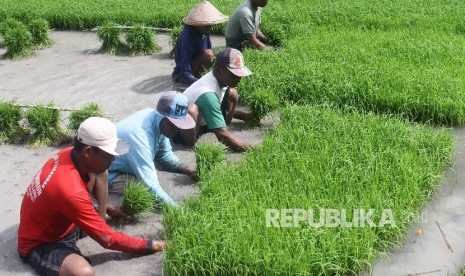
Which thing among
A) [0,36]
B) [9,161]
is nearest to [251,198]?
[9,161]

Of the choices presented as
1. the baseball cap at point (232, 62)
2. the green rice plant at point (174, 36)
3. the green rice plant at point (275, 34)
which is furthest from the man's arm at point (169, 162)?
the green rice plant at point (275, 34)

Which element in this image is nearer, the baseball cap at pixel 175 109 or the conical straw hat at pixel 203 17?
the baseball cap at pixel 175 109

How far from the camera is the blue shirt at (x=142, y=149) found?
14.8 ft

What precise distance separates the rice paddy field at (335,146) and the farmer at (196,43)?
0.59 meters

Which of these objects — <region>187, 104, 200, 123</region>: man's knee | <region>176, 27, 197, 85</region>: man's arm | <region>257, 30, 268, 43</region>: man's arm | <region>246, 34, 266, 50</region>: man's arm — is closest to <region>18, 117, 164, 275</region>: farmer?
<region>187, 104, 200, 123</region>: man's knee

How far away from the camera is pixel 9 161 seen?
225 inches

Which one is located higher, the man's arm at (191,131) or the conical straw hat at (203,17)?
the conical straw hat at (203,17)

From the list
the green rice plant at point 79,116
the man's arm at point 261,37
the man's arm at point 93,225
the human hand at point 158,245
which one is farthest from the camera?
the man's arm at point 261,37

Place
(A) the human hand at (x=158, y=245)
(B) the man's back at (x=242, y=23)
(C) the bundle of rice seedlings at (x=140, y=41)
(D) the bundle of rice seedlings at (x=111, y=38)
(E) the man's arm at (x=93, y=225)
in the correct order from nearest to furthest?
(E) the man's arm at (x=93, y=225), (A) the human hand at (x=158, y=245), (B) the man's back at (x=242, y=23), (C) the bundle of rice seedlings at (x=140, y=41), (D) the bundle of rice seedlings at (x=111, y=38)

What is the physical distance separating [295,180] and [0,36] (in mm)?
7335

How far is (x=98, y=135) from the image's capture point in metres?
3.71

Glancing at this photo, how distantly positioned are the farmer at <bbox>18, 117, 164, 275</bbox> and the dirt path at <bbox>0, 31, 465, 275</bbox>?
0.27 m

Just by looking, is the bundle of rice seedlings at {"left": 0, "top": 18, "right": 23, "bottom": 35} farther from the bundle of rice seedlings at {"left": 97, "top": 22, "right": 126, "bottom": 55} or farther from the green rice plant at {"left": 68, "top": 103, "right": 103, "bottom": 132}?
the green rice plant at {"left": 68, "top": 103, "right": 103, "bottom": 132}

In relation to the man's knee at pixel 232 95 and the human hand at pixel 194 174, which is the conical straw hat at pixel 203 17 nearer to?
the man's knee at pixel 232 95
